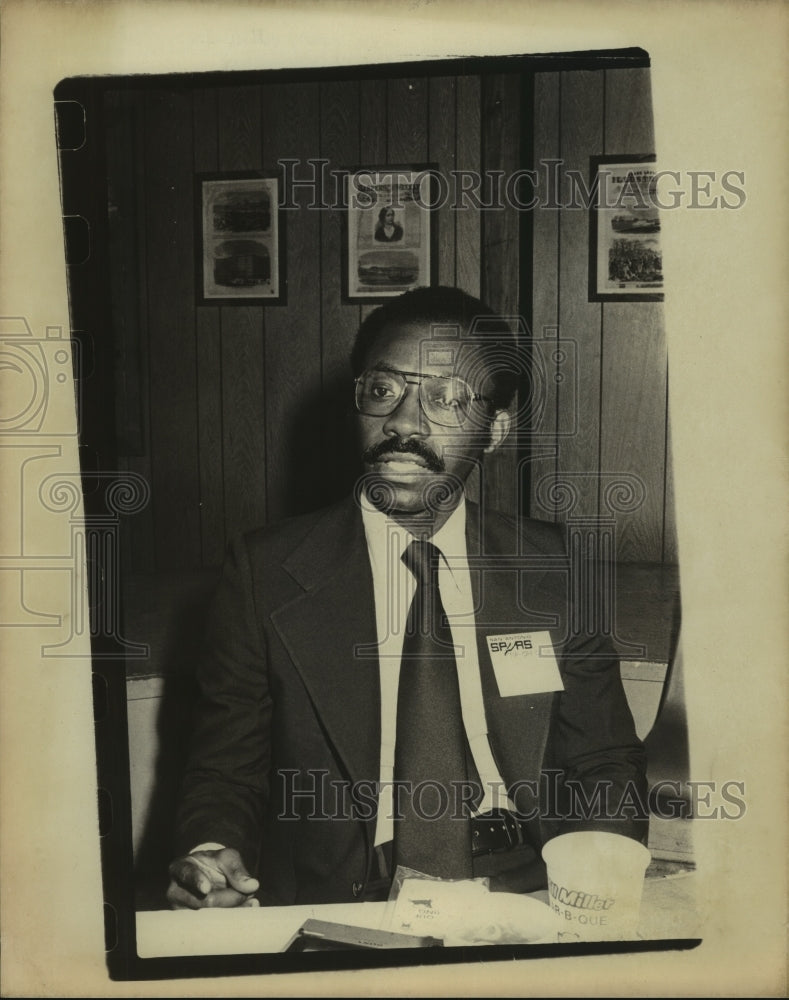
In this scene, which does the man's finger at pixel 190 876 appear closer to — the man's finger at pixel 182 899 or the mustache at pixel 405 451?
the man's finger at pixel 182 899

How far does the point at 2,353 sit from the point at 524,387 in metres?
0.67

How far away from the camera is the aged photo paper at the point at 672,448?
109 centimetres

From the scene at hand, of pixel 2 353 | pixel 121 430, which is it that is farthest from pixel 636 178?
pixel 2 353

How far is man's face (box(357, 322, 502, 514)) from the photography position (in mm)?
1129

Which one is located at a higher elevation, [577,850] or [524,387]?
[524,387]

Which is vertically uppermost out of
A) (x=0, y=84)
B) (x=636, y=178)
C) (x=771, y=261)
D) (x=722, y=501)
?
(x=0, y=84)

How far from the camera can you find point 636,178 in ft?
3.67

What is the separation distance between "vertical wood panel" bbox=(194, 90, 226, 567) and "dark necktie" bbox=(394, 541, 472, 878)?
0.30m

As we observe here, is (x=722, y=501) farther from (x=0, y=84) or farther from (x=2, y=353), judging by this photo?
(x=0, y=84)

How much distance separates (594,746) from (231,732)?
0.48 meters

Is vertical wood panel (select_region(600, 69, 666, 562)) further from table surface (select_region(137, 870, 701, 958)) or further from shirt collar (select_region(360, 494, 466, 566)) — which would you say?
table surface (select_region(137, 870, 701, 958))

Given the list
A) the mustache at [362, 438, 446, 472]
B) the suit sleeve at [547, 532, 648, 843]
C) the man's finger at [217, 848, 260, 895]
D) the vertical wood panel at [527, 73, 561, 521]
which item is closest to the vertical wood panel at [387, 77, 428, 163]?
the vertical wood panel at [527, 73, 561, 521]

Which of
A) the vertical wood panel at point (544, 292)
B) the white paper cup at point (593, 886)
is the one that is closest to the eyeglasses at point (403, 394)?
the vertical wood panel at point (544, 292)

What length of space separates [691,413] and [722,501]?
124 mm
